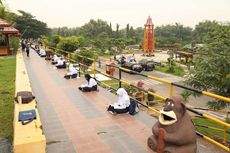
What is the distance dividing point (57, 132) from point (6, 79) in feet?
30.2

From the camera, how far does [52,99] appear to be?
898 centimetres

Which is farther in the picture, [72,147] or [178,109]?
[72,147]

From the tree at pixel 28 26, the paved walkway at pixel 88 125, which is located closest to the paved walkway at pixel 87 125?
the paved walkway at pixel 88 125

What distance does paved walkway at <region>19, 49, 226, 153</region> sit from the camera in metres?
5.34

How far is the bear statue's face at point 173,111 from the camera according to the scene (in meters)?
4.59

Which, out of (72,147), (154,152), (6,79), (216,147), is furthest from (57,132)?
(6,79)

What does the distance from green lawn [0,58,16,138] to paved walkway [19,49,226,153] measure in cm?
91

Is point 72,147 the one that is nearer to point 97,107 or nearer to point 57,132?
point 57,132

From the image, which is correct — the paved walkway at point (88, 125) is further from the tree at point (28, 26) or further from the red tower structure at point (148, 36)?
the tree at point (28, 26)

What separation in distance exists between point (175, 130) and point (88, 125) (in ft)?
8.36

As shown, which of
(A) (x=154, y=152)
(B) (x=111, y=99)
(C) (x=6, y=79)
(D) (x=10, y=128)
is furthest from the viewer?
(C) (x=6, y=79)

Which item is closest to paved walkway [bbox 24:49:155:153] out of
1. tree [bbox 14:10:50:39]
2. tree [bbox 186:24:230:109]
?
tree [bbox 186:24:230:109]

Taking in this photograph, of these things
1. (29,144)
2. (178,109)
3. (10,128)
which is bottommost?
(10,128)

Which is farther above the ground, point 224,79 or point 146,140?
point 224,79
